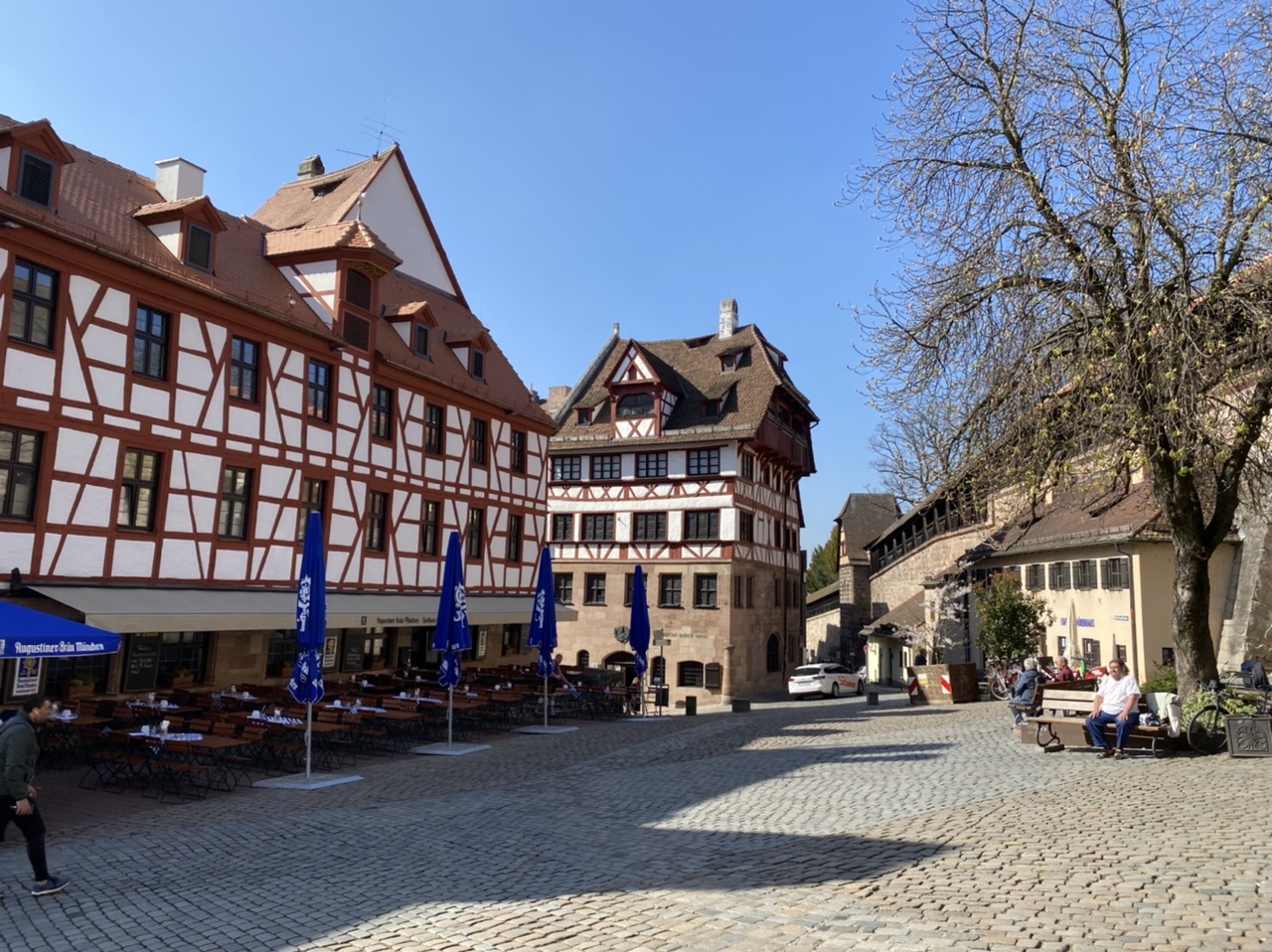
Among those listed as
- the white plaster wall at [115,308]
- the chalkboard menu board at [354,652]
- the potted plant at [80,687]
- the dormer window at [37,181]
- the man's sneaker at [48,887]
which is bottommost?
Result: the man's sneaker at [48,887]

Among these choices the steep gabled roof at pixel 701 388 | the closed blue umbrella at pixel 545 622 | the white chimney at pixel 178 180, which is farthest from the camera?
the steep gabled roof at pixel 701 388

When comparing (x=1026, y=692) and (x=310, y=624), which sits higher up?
(x=310, y=624)

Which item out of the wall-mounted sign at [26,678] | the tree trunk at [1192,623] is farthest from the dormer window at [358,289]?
the tree trunk at [1192,623]

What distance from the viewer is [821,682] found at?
3656 cm

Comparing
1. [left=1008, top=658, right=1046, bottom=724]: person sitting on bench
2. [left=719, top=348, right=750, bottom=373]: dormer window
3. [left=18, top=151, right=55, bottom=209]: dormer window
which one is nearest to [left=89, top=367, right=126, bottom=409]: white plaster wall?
[left=18, top=151, right=55, bottom=209]: dormer window

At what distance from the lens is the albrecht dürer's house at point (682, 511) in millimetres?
38250

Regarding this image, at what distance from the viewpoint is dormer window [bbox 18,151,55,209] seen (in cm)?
1603

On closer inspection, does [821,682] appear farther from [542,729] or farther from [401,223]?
[401,223]

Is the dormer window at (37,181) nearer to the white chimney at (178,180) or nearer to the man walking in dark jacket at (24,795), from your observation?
the white chimney at (178,180)

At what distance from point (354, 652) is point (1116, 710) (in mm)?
16750

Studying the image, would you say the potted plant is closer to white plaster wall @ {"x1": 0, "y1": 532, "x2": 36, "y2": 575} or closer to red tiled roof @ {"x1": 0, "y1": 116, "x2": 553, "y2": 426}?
white plaster wall @ {"x1": 0, "y1": 532, "x2": 36, "y2": 575}

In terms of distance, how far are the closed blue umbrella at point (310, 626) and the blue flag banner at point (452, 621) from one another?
136 inches

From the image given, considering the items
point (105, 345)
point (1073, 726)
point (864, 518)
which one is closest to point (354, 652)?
point (105, 345)

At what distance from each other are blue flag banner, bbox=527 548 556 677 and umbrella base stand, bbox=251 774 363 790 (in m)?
6.42
